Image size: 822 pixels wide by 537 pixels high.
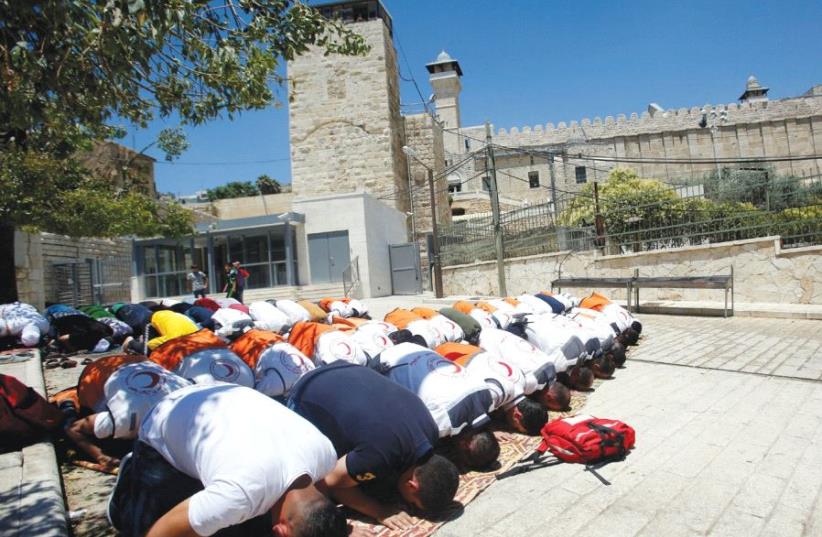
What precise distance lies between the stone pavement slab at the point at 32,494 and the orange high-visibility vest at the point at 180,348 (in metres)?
1.03

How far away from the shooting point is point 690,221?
12.9m

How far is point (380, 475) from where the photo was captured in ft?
9.22

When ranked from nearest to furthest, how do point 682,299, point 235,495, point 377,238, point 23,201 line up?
point 235,495 → point 23,201 → point 682,299 → point 377,238

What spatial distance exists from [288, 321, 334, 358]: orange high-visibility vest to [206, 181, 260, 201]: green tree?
47.2m

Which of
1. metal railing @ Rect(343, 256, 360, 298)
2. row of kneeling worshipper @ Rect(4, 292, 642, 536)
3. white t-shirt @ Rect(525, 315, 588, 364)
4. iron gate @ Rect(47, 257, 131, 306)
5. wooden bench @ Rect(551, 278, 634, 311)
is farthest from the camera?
metal railing @ Rect(343, 256, 360, 298)

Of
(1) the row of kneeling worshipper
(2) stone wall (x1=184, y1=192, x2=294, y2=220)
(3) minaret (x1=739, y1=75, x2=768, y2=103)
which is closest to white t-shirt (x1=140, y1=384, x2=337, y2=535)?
(1) the row of kneeling worshipper

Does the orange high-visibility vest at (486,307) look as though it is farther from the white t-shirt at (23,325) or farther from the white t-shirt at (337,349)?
the white t-shirt at (23,325)

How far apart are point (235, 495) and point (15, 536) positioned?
119cm

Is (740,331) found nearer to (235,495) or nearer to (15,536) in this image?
(235,495)

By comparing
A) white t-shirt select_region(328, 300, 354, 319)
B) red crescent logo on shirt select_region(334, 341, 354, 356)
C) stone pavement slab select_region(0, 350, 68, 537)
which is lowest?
stone pavement slab select_region(0, 350, 68, 537)

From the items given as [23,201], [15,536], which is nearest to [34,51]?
[15,536]

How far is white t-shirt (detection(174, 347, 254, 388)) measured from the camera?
4109 mm

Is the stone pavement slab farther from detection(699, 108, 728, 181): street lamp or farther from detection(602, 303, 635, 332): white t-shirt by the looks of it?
detection(699, 108, 728, 181): street lamp

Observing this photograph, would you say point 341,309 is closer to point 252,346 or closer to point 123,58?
point 252,346
